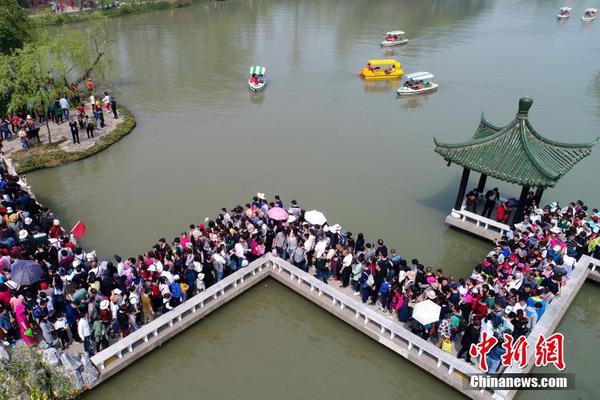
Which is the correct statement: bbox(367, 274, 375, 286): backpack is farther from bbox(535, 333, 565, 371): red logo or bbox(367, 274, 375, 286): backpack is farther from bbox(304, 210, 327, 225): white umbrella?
bbox(535, 333, 565, 371): red logo

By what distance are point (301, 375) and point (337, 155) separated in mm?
13597

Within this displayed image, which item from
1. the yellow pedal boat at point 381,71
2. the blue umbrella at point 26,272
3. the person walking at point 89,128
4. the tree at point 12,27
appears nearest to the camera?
the blue umbrella at point 26,272

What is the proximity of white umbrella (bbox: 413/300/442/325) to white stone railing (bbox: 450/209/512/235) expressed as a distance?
6.44 metres

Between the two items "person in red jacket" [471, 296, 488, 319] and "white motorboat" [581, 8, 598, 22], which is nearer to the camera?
"person in red jacket" [471, 296, 488, 319]

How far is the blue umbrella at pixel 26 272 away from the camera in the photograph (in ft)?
37.3

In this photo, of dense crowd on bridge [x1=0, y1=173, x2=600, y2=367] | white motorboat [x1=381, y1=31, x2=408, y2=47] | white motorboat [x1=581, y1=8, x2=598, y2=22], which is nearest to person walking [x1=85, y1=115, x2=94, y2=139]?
dense crowd on bridge [x1=0, y1=173, x2=600, y2=367]

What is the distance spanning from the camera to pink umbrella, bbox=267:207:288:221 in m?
14.2

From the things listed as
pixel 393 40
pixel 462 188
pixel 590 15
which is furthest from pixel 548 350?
pixel 590 15

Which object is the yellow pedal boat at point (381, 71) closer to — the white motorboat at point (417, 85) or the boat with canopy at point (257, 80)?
the white motorboat at point (417, 85)

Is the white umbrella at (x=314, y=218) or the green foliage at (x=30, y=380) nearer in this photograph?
the green foliage at (x=30, y=380)

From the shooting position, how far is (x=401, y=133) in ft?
86.2

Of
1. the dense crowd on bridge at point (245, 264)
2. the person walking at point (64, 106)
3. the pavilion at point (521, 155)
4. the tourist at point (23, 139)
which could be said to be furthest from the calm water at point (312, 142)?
the person walking at point (64, 106)

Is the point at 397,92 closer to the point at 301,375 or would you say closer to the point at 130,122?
the point at 130,122

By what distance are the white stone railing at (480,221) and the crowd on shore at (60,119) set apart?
18133 mm
